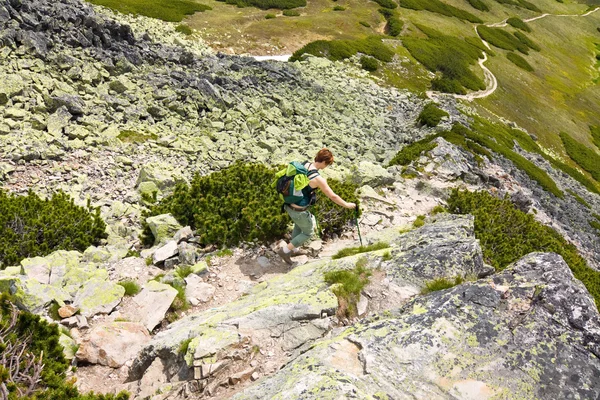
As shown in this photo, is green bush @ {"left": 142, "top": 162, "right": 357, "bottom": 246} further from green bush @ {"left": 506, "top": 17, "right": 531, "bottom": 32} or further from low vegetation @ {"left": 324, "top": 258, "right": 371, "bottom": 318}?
green bush @ {"left": 506, "top": 17, "right": 531, "bottom": 32}

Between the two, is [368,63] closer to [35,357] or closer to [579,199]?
[579,199]

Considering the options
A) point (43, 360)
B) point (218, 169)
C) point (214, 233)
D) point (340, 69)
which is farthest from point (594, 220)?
point (43, 360)

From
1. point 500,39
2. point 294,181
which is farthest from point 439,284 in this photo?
point 500,39

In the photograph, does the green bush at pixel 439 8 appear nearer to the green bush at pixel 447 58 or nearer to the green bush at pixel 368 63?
the green bush at pixel 447 58

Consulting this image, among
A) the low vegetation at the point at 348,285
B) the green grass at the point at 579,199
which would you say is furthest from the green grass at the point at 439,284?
the green grass at the point at 579,199

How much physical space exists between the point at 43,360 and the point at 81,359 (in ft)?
3.14

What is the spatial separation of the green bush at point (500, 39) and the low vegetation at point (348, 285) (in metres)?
86.1

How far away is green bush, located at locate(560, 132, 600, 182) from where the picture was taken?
50.0 m

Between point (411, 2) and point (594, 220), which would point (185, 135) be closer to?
point (594, 220)

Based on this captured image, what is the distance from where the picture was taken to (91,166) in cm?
1831

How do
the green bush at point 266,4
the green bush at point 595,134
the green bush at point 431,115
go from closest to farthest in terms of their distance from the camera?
the green bush at point 431,115
the green bush at point 595,134
the green bush at point 266,4

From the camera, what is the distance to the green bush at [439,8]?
82.1 m

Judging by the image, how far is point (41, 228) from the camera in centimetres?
1282

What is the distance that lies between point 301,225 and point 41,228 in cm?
846
